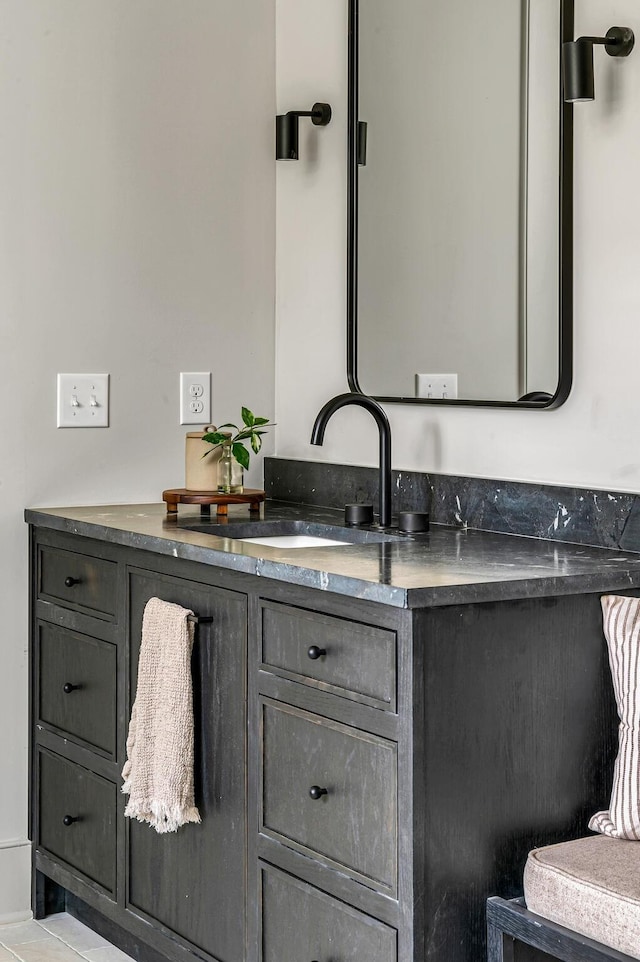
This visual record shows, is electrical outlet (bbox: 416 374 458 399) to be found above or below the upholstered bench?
above

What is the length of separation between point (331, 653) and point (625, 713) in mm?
434

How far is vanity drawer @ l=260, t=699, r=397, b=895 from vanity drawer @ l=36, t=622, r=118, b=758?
56 cm

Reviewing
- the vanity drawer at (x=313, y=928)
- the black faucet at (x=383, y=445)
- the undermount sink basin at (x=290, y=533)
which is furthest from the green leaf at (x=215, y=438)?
the vanity drawer at (x=313, y=928)

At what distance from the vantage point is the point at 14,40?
2.68m

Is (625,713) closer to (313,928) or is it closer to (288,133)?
(313,928)

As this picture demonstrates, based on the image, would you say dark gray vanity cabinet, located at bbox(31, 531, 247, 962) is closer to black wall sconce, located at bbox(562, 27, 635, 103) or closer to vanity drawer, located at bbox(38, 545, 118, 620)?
vanity drawer, located at bbox(38, 545, 118, 620)

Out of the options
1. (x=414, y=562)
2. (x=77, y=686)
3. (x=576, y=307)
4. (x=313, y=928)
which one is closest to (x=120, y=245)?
(x=77, y=686)

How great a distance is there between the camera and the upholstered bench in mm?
1545

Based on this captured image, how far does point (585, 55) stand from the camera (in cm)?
207

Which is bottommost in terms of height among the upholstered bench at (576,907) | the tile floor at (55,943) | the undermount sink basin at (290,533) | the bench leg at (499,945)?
the tile floor at (55,943)

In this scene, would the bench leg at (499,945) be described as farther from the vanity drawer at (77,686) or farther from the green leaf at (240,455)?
the green leaf at (240,455)

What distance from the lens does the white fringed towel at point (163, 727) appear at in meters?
2.14

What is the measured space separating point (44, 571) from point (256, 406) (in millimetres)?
677

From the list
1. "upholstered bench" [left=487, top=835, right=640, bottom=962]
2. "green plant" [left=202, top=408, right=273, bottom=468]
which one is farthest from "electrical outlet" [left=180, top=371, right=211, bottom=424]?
"upholstered bench" [left=487, top=835, right=640, bottom=962]
